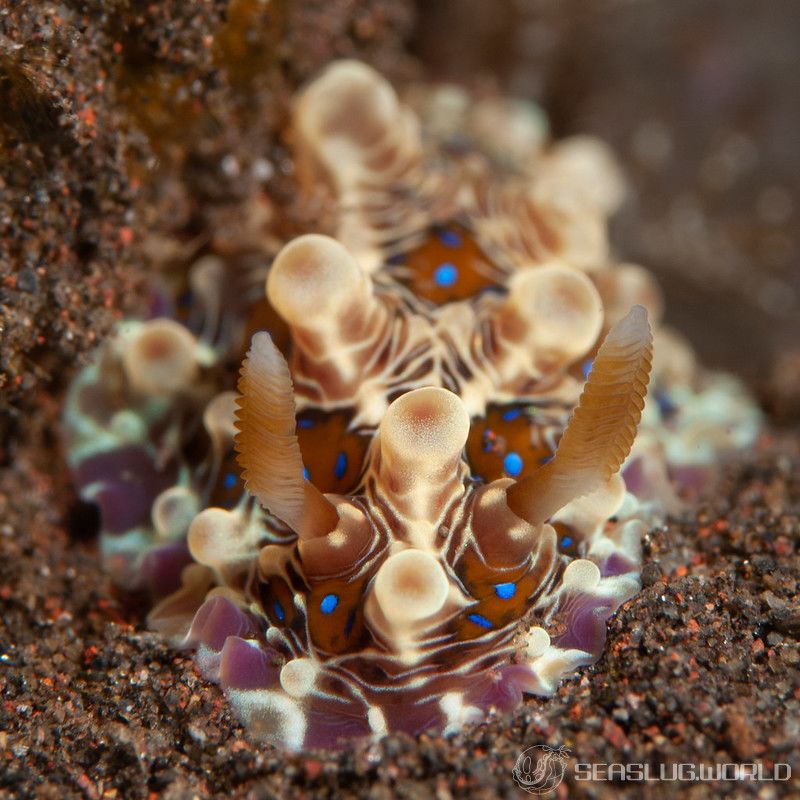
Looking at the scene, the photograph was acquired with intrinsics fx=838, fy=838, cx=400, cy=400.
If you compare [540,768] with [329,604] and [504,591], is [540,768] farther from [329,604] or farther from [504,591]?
[329,604]

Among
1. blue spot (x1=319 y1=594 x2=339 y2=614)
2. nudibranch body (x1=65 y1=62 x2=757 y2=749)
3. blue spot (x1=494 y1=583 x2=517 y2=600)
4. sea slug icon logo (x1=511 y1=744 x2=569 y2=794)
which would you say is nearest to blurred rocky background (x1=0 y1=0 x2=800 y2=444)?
nudibranch body (x1=65 y1=62 x2=757 y2=749)

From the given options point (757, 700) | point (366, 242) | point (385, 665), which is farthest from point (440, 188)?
point (757, 700)

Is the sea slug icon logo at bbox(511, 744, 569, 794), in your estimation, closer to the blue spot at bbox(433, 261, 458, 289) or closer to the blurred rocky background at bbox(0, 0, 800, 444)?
the blue spot at bbox(433, 261, 458, 289)

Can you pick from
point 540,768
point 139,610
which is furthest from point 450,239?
point 540,768

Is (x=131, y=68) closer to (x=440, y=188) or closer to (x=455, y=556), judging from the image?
(x=440, y=188)

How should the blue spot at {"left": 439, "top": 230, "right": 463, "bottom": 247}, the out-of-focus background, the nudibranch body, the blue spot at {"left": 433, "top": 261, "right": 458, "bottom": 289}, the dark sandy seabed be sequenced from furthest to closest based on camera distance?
the out-of-focus background → the blue spot at {"left": 439, "top": 230, "right": 463, "bottom": 247} → the blue spot at {"left": 433, "top": 261, "right": 458, "bottom": 289} → the nudibranch body → the dark sandy seabed
